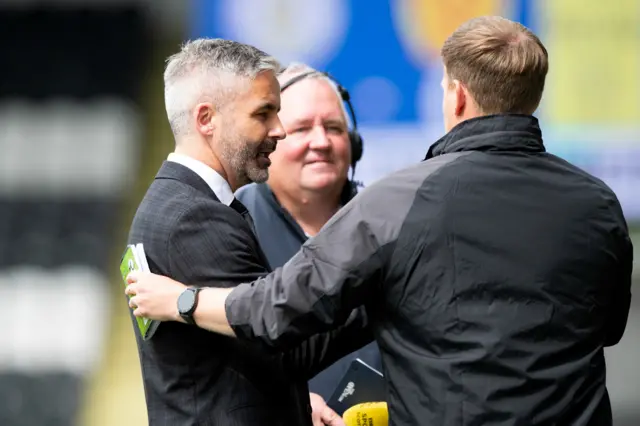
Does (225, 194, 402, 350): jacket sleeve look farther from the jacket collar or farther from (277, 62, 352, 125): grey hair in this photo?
(277, 62, 352, 125): grey hair

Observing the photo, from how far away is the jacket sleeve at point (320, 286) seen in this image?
177 cm

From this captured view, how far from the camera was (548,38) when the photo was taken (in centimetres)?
623

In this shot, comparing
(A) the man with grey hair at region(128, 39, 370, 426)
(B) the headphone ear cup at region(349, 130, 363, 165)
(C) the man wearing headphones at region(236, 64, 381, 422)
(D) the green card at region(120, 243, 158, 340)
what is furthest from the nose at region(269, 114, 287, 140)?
(B) the headphone ear cup at region(349, 130, 363, 165)

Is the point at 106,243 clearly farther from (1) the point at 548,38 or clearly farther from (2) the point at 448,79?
(2) the point at 448,79

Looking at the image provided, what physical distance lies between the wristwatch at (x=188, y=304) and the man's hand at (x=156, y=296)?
0.04 ft

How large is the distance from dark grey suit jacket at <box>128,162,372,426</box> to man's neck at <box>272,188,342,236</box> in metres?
0.73

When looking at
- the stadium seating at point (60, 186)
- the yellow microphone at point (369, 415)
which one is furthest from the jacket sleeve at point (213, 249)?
the stadium seating at point (60, 186)

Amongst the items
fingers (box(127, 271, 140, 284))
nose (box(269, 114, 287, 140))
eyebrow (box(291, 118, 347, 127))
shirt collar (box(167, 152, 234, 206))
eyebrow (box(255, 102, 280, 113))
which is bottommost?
fingers (box(127, 271, 140, 284))

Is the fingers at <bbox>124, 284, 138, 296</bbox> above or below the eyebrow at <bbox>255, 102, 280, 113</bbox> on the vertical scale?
below

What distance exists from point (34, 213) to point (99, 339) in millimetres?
960

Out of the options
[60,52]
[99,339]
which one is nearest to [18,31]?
[60,52]

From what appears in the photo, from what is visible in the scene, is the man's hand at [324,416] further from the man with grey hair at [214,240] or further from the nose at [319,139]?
the nose at [319,139]

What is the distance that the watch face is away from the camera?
6.01 feet

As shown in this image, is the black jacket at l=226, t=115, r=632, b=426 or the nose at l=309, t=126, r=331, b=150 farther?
the nose at l=309, t=126, r=331, b=150
